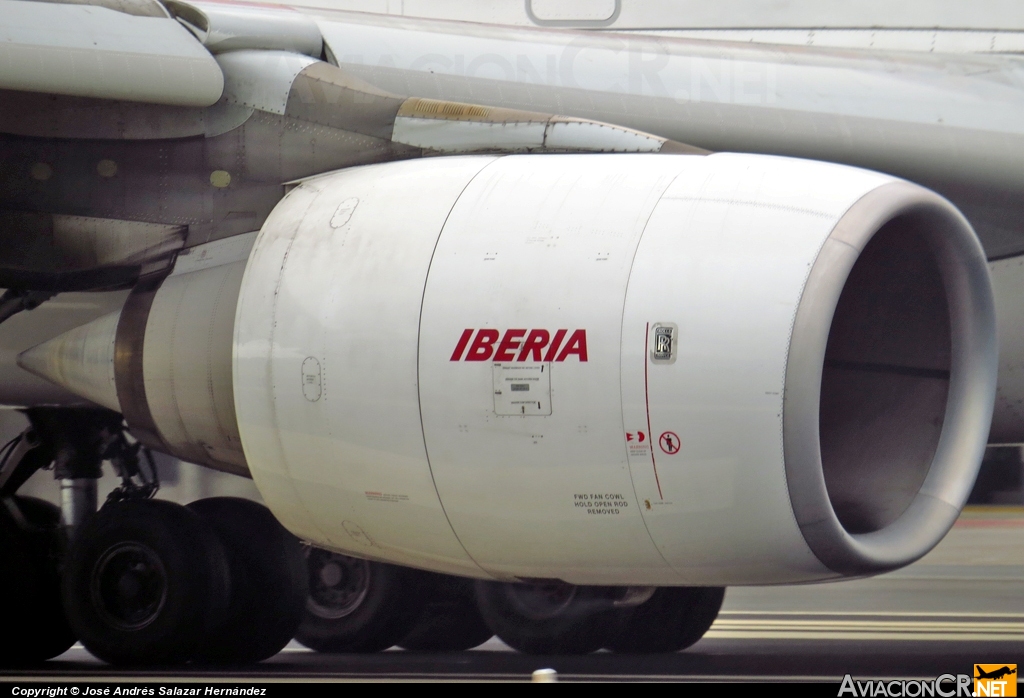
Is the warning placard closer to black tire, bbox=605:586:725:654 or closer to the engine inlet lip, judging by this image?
the engine inlet lip

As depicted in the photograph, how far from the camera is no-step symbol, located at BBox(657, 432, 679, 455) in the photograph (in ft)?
10.7

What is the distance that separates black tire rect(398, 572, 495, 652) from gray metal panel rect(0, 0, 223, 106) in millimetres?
2868

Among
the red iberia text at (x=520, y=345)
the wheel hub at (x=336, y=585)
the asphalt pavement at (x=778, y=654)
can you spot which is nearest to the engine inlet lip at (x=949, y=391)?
the red iberia text at (x=520, y=345)

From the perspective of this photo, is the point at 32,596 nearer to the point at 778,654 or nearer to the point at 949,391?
the point at 778,654

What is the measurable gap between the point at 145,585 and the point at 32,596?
100 centimetres

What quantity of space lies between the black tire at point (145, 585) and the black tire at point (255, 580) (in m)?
0.10

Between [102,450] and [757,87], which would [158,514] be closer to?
[102,450]

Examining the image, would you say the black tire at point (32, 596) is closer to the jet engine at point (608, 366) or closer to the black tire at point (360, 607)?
the black tire at point (360, 607)

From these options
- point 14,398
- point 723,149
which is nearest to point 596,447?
point 723,149

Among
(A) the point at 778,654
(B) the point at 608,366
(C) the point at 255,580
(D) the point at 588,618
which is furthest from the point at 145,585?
(A) the point at 778,654

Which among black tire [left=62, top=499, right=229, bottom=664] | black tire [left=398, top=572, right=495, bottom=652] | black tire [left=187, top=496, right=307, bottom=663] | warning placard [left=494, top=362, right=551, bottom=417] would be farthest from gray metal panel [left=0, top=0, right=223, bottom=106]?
black tire [left=398, top=572, right=495, bottom=652]

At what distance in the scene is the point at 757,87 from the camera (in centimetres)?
489

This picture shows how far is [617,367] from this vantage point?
3.29m

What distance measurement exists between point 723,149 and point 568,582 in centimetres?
194
